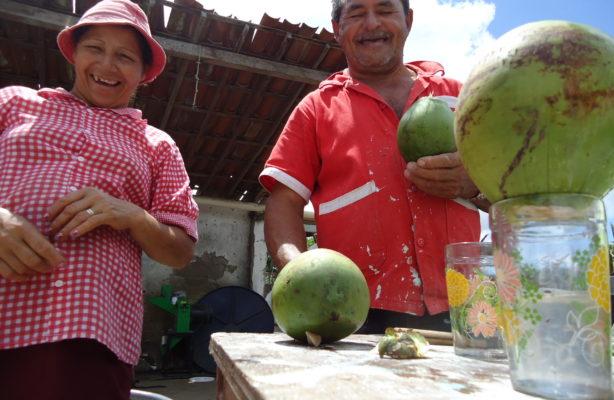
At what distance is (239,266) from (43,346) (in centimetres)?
746

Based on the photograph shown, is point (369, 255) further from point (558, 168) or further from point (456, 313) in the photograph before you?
point (558, 168)

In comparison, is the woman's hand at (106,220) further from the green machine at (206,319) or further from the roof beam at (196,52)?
the green machine at (206,319)

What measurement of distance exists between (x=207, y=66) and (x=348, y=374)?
4.56 meters

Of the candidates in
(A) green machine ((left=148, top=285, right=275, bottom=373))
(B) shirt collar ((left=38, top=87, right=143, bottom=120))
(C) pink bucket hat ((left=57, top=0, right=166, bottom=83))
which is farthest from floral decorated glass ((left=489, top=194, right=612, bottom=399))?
(A) green machine ((left=148, top=285, right=275, bottom=373))

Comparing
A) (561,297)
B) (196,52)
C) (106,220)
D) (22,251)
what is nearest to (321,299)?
(561,297)

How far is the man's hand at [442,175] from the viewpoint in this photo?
1.49 m

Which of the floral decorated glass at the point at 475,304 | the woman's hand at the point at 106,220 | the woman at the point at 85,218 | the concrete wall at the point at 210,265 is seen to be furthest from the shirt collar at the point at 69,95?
the concrete wall at the point at 210,265

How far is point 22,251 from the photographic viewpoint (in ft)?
4.19

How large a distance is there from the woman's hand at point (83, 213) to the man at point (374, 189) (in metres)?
0.56

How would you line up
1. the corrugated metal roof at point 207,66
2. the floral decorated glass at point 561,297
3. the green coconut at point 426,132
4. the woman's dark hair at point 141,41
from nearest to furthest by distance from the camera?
the floral decorated glass at point 561,297 < the green coconut at point 426,132 < the woman's dark hair at point 141,41 < the corrugated metal roof at point 207,66

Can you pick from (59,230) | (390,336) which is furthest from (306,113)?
(390,336)

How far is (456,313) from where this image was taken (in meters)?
1.09

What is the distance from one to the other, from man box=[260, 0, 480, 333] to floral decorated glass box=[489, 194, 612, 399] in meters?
0.82

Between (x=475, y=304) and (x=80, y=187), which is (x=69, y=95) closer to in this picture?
(x=80, y=187)
